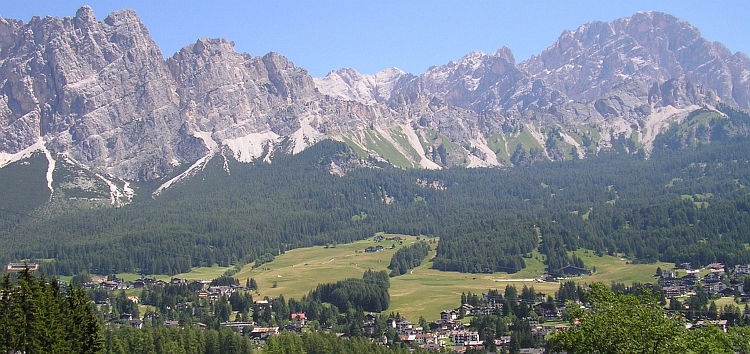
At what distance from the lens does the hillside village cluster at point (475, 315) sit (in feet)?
453

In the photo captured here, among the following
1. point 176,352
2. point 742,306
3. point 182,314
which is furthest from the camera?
point 182,314

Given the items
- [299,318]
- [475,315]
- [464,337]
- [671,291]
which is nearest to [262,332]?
[299,318]

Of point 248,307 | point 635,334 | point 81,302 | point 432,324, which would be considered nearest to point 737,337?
point 635,334

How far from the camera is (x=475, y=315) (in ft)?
525

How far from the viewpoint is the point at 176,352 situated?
107875 millimetres

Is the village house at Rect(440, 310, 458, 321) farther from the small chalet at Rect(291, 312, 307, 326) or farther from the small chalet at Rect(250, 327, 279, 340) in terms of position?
the small chalet at Rect(250, 327, 279, 340)

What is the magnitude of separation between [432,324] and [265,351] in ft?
175

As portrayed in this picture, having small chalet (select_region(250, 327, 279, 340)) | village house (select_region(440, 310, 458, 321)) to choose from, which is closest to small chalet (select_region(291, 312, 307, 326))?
small chalet (select_region(250, 327, 279, 340))

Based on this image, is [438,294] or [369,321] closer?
[369,321]

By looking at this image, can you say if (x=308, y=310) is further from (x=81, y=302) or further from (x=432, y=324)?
(x=81, y=302)

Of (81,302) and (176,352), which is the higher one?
(81,302)

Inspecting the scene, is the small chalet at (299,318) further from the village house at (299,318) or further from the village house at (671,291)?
the village house at (671,291)

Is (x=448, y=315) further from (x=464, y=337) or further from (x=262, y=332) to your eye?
(x=262, y=332)

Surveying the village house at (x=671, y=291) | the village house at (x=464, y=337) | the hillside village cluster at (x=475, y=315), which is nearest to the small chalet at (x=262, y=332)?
the hillside village cluster at (x=475, y=315)
